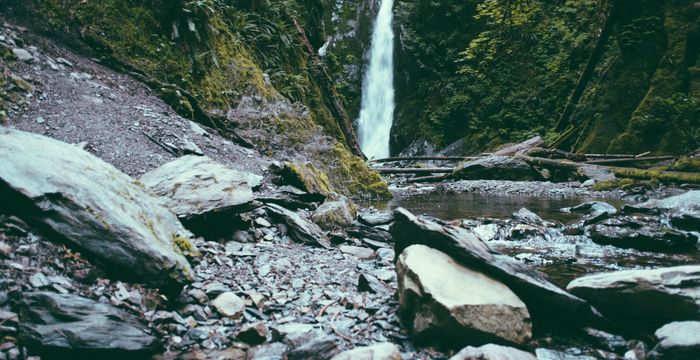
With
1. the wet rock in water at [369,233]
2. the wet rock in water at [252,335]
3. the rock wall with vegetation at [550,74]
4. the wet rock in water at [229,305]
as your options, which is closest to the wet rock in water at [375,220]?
the wet rock in water at [369,233]

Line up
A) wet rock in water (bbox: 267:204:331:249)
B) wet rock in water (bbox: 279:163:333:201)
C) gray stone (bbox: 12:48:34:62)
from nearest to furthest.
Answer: wet rock in water (bbox: 267:204:331:249)
gray stone (bbox: 12:48:34:62)
wet rock in water (bbox: 279:163:333:201)

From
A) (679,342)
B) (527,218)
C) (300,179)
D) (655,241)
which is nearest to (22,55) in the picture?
(300,179)

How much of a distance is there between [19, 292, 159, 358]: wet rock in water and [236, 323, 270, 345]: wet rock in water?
1.80 feet

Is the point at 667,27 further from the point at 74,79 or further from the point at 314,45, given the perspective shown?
the point at 74,79

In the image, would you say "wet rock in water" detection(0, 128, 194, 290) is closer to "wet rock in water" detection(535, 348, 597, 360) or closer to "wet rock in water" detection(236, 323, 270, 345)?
"wet rock in water" detection(236, 323, 270, 345)

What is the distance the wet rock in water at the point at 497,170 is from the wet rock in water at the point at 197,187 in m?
12.8

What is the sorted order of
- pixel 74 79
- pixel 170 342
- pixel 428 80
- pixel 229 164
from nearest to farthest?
pixel 170 342
pixel 74 79
pixel 229 164
pixel 428 80

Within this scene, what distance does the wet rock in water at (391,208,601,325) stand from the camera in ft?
10.6

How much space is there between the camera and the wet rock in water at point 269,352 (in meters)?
2.76

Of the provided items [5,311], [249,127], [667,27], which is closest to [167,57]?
[249,127]

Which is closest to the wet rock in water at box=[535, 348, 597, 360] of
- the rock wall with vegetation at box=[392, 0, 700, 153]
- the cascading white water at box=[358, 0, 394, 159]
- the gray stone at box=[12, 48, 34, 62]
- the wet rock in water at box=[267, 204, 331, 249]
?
the wet rock in water at box=[267, 204, 331, 249]

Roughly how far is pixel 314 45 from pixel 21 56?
1429 cm

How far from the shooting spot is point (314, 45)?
64.3 feet

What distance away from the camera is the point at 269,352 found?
2811 mm
